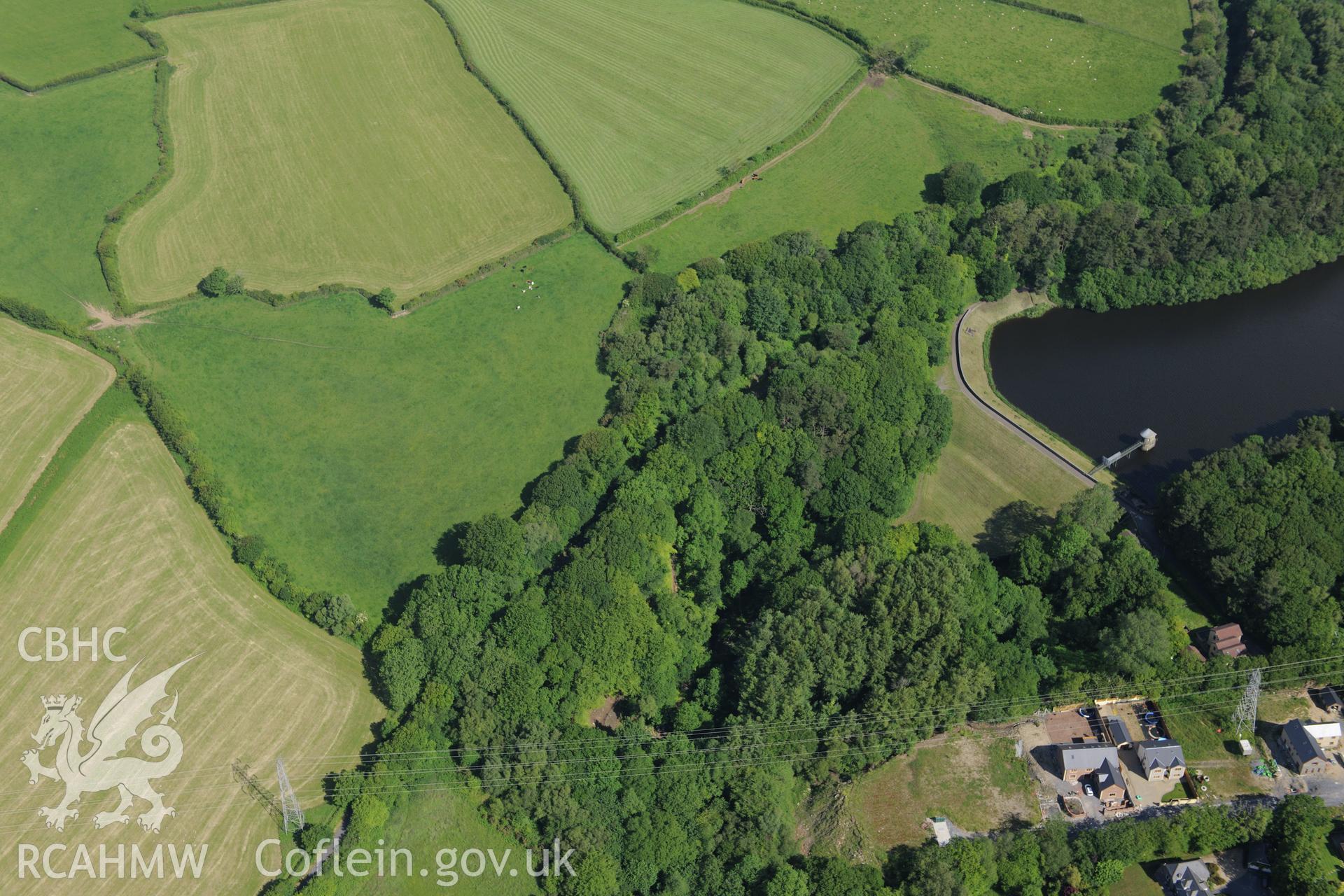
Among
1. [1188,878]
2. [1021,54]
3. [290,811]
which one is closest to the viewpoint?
[1188,878]

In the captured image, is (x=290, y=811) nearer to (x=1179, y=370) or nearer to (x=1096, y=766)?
(x=1096, y=766)

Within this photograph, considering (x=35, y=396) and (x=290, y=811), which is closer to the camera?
(x=290, y=811)

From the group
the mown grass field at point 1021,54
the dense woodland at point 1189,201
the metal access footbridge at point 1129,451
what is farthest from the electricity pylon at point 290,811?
the mown grass field at point 1021,54

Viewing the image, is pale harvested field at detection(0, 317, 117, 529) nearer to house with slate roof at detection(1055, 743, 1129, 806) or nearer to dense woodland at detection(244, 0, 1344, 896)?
dense woodland at detection(244, 0, 1344, 896)

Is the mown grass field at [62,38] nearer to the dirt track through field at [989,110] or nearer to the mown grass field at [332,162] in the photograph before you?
the mown grass field at [332,162]

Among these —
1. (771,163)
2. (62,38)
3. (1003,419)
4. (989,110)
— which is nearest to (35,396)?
(62,38)

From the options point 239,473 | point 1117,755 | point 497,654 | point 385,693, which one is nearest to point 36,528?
point 239,473

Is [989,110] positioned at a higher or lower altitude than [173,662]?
higher
